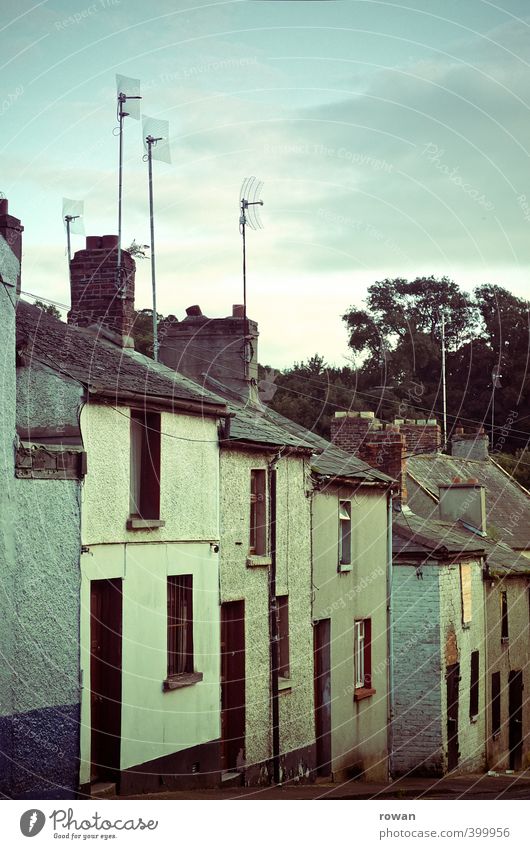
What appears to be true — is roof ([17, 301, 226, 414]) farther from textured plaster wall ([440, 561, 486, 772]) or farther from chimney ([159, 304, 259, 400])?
textured plaster wall ([440, 561, 486, 772])

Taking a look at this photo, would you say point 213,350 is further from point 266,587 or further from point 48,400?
point 48,400

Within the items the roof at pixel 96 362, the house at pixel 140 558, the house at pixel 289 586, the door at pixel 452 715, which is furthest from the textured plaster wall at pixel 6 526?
the door at pixel 452 715

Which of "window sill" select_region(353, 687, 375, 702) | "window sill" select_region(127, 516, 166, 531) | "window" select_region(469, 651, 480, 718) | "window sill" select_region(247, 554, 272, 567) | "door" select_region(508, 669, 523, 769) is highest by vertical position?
"window sill" select_region(127, 516, 166, 531)

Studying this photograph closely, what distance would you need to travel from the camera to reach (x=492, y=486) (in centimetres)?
2792

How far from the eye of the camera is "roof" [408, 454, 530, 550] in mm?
24156

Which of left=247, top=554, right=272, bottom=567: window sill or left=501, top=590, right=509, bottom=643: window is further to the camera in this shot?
left=501, top=590, right=509, bottom=643: window

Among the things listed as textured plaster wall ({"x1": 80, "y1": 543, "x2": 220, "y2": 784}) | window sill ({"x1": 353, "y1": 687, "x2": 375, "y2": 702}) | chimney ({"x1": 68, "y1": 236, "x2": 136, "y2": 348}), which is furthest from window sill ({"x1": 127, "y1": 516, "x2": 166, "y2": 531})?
window sill ({"x1": 353, "y1": 687, "x2": 375, "y2": 702})

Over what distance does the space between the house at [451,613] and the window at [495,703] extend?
0.02m

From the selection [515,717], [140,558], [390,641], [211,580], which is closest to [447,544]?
[390,641]

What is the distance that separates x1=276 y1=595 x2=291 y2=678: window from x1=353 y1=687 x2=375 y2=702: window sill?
217 centimetres

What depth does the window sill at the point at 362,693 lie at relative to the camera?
17156 mm

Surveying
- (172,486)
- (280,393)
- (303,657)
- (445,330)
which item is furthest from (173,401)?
(280,393)

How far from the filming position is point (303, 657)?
52.0 ft

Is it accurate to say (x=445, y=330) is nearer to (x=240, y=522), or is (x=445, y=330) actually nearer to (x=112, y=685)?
(x=240, y=522)
